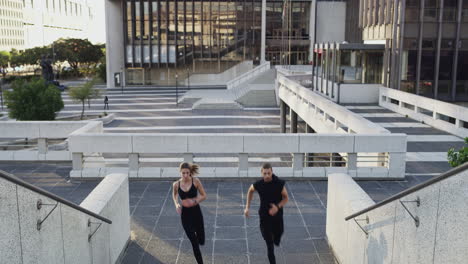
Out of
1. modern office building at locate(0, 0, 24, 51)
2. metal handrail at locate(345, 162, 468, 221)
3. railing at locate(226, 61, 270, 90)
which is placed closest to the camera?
metal handrail at locate(345, 162, 468, 221)

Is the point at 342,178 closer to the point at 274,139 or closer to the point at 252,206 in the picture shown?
the point at 252,206

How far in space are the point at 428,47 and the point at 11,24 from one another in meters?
137

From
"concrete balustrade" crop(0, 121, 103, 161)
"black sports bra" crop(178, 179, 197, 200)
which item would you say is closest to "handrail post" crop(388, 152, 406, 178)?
"black sports bra" crop(178, 179, 197, 200)

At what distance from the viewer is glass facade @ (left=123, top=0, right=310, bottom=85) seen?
61.8 metres

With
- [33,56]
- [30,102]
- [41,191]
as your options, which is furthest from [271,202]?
[33,56]

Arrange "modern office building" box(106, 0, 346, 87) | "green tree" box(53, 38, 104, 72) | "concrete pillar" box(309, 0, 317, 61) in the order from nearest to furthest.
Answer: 1. "modern office building" box(106, 0, 346, 87)
2. "concrete pillar" box(309, 0, 317, 61)
3. "green tree" box(53, 38, 104, 72)

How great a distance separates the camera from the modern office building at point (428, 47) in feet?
82.9

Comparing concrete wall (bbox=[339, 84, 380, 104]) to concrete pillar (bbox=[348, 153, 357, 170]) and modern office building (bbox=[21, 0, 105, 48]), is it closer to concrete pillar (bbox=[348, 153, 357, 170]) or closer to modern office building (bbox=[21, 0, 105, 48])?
concrete pillar (bbox=[348, 153, 357, 170])

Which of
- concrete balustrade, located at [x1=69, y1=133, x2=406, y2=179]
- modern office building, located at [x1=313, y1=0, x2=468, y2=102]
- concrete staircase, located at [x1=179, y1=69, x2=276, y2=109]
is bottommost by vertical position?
concrete staircase, located at [x1=179, y1=69, x2=276, y2=109]

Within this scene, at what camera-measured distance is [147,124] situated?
1131 inches

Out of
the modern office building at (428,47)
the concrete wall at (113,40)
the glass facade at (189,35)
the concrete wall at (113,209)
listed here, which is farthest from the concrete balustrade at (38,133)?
the glass facade at (189,35)

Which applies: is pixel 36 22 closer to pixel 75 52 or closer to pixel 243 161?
pixel 75 52

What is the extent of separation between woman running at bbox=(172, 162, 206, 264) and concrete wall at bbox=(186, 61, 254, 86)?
54.2 m

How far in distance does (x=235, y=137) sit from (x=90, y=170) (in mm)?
3599
